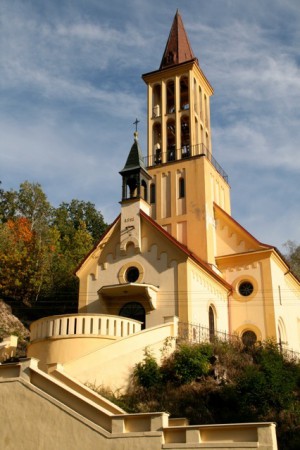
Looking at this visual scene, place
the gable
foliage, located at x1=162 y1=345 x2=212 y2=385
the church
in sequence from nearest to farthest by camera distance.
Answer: foliage, located at x1=162 y1=345 x2=212 y2=385
the church
the gable

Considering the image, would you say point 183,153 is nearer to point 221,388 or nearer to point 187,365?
point 187,365

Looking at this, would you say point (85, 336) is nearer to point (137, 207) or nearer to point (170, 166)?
point (137, 207)

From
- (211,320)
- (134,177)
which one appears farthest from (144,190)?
(211,320)

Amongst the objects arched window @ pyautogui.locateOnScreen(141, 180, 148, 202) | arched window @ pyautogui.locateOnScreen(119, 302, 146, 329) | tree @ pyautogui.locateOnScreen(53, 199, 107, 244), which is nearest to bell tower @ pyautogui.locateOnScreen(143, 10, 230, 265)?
arched window @ pyautogui.locateOnScreen(141, 180, 148, 202)

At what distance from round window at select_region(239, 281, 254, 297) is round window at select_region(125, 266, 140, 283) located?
7.20m

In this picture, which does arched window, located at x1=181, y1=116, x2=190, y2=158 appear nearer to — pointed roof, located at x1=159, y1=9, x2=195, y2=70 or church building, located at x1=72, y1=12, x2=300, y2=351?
church building, located at x1=72, y1=12, x2=300, y2=351

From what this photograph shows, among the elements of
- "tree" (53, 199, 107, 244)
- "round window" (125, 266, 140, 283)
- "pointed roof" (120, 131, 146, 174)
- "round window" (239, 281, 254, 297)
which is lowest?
"round window" (125, 266, 140, 283)

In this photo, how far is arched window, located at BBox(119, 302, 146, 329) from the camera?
27.0 m

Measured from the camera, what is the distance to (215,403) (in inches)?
731

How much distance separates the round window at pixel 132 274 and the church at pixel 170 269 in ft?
0.17

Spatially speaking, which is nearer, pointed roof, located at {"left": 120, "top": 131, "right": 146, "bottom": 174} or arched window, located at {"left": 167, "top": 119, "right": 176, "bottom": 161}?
pointed roof, located at {"left": 120, "top": 131, "right": 146, "bottom": 174}

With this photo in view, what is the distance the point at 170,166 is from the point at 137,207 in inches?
255

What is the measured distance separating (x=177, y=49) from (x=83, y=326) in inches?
1034

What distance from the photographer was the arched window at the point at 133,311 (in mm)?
26984
